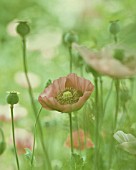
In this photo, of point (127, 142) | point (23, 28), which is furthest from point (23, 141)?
point (127, 142)

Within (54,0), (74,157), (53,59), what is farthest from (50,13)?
(74,157)

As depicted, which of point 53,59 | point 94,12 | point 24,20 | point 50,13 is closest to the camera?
point 24,20

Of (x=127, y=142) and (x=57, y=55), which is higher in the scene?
(x=57, y=55)

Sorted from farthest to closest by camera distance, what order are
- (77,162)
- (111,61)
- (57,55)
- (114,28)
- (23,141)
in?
(57,55) → (23,141) → (114,28) → (77,162) → (111,61)

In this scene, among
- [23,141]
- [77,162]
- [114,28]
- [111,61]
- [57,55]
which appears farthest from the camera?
[57,55]

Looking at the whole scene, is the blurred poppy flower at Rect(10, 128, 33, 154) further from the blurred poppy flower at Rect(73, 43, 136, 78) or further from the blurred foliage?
the blurred poppy flower at Rect(73, 43, 136, 78)

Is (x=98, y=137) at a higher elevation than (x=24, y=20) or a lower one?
lower

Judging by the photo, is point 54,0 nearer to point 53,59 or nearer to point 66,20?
point 66,20

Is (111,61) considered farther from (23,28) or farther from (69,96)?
(23,28)
